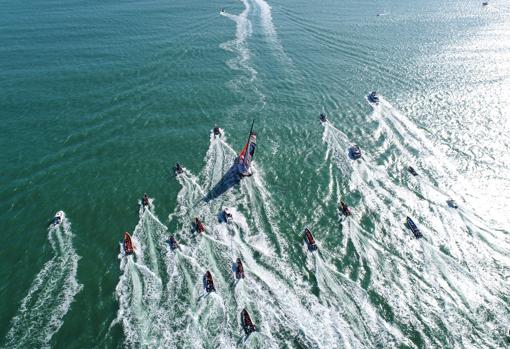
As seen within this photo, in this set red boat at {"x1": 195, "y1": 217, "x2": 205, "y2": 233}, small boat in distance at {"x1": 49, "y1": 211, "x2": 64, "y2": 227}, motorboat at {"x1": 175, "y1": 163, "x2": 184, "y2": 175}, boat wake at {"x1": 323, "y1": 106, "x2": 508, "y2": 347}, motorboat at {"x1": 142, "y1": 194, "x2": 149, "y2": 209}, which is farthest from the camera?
motorboat at {"x1": 175, "y1": 163, "x2": 184, "y2": 175}

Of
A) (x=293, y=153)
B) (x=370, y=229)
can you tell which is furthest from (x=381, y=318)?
(x=293, y=153)

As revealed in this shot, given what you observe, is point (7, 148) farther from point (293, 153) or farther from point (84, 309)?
point (293, 153)

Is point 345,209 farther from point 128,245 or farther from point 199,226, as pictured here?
point 128,245

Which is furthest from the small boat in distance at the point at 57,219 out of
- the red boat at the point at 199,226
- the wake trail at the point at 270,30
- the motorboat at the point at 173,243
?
the wake trail at the point at 270,30

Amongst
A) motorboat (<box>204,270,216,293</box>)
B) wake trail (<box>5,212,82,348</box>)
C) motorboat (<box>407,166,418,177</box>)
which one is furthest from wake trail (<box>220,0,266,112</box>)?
wake trail (<box>5,212,82,348</box>)

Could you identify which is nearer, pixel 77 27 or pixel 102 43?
pixel 102 43

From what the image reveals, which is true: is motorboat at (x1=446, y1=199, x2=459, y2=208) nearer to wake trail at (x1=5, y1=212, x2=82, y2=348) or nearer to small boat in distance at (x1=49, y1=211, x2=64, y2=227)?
wake trail at (x1=5, y1=212, x2=82, y2=348)

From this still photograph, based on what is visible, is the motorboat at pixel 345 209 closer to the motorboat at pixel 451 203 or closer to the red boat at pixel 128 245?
the motorboat at pixel 451 203
